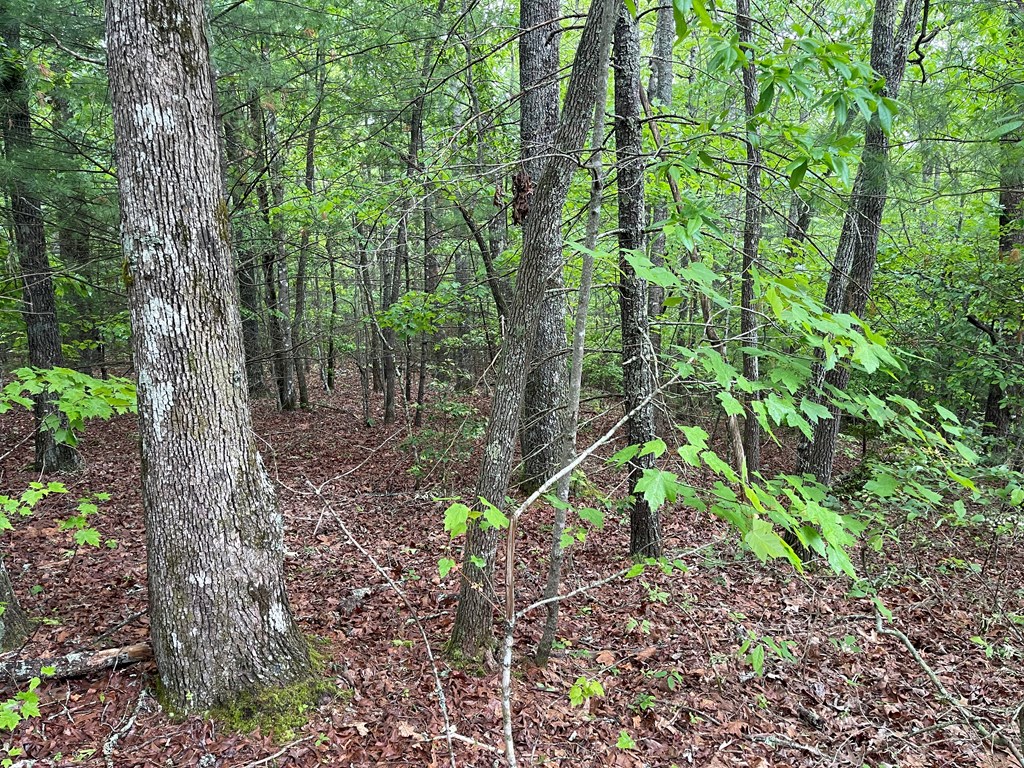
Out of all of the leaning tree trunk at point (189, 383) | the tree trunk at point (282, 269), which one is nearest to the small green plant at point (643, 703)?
the leaning tree trunk at point (189, 383)

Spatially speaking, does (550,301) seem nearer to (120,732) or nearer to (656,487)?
(656,487)

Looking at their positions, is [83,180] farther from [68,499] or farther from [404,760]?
[404,760]

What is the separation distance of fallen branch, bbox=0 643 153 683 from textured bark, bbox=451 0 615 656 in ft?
6.71

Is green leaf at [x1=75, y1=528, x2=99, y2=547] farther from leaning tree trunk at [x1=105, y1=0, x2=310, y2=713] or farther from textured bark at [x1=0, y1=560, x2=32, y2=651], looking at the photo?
leaning tree trunk at [x1=105, y1=0, x2=310, y2=713]

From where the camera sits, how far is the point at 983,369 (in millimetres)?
7453

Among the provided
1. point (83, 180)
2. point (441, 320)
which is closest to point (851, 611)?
point (441, 320)

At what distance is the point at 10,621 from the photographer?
11.6 feet

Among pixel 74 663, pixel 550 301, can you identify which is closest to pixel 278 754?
pixel 74 663

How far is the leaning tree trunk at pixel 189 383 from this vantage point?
2766mm

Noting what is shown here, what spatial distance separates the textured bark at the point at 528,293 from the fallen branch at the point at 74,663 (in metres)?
2.04

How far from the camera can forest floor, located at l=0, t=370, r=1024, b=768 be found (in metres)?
3.12

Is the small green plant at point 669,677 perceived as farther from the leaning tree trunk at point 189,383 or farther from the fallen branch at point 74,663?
the fallen branch at point 74,663

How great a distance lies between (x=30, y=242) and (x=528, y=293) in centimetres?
769

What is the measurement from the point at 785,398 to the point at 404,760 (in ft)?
9.19
